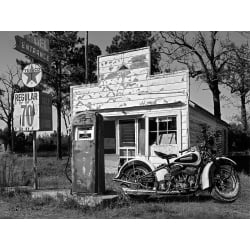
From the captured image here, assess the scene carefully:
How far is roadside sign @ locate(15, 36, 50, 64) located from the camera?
6.13 metres

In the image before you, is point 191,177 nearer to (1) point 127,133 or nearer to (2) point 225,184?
(2) point 225,184

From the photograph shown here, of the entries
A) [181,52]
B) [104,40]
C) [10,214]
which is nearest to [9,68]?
[104,40]

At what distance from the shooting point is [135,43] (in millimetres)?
7184

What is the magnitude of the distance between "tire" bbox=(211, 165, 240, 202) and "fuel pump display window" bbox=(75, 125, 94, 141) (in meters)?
2.27

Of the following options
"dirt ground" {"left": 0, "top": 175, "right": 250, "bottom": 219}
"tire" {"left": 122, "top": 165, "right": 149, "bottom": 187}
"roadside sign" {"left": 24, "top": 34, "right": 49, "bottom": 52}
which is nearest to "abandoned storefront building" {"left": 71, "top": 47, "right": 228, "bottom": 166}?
"tire" {"left": 122, "top": 165, "right": 149, "bottom": 187}

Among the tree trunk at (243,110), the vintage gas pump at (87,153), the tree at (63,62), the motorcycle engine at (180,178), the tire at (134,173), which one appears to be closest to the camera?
the motorcycle engine at (180,178)

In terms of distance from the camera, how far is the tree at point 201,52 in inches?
266

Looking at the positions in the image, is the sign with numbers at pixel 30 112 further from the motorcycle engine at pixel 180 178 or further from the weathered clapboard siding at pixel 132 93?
the motorcycle engine at pixel 180 178

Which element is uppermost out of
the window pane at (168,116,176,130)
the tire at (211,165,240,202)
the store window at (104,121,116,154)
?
the window pane at (168,116,176,130)

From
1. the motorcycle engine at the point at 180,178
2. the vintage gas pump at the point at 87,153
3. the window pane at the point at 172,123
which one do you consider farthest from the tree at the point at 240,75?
the vintage gas pump at the point at 87,153

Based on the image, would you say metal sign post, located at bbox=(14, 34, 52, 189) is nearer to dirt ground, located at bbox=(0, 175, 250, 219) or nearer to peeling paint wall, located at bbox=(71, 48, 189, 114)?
dirt ground, located at bbox=(0, 175, 250, 219)

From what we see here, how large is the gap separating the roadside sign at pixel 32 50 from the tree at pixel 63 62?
0.26m

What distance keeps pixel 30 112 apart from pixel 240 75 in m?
5.03
